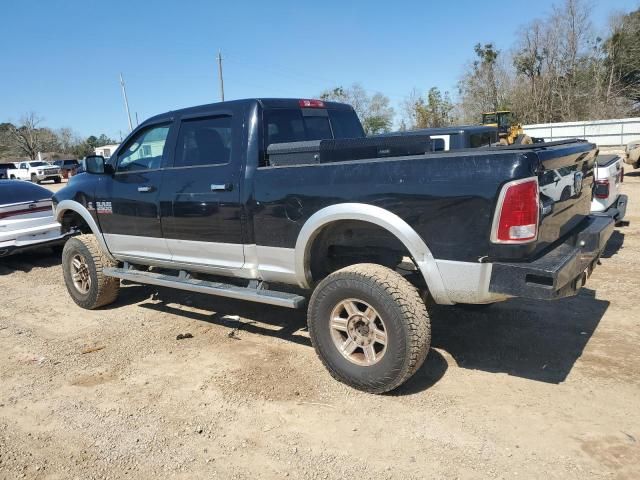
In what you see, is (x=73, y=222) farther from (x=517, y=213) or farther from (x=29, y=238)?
(x=517, y=213)

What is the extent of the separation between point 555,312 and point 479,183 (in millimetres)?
2583

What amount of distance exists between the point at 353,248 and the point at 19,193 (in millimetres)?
7004

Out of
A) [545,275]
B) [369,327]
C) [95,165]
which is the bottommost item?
[369,327]

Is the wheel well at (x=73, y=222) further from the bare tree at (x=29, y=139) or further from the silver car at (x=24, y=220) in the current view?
the bare tree at (x=29, y=139)

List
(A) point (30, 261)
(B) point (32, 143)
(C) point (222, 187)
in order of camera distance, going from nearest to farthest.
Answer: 1. (C) point (222, 187)
2. (A) point (30, 261)
3. (B) point (32, 143)

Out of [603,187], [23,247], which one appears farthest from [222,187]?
[23,247]

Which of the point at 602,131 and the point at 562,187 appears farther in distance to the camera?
the point at 602,131

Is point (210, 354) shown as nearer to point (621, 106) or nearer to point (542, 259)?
point (542, 259)

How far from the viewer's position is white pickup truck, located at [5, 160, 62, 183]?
35250 mm

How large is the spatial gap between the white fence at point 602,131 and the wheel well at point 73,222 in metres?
26.5

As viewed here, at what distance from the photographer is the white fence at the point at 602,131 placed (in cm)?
2884

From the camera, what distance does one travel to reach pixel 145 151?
17.2 ft

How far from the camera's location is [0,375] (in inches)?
173

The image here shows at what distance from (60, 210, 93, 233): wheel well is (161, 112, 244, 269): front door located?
1.97m
